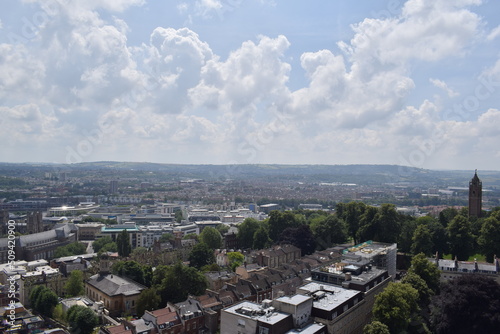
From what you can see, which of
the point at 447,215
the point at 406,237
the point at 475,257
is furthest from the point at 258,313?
the point at 447,215

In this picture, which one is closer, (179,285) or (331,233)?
(179,285)

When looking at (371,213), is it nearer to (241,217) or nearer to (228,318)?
(228,318)

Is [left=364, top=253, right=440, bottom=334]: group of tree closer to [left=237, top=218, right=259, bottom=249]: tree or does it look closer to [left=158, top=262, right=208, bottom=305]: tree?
[left=158, top=262, right=208, bottom=305]: tree

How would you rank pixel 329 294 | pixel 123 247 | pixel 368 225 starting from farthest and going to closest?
1. pixel 123 247
2. pixel 368 225
3. pixel 329 294

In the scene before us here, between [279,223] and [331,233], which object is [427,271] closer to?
[331,233]

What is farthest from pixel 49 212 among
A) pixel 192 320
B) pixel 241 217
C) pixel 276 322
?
pixel 276 322

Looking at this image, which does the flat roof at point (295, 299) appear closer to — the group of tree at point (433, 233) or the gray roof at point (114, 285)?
the gray roof at point (114, 285)
